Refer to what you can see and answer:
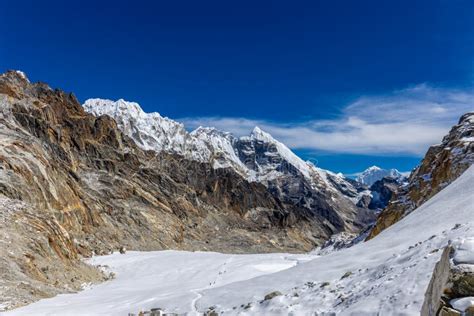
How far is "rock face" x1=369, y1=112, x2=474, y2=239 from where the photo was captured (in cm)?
3822

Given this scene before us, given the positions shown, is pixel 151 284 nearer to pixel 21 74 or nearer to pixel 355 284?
pixel 355 284

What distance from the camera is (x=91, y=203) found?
74188 mm

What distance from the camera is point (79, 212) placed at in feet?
214

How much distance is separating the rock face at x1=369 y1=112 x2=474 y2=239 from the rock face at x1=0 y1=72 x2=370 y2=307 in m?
30.6

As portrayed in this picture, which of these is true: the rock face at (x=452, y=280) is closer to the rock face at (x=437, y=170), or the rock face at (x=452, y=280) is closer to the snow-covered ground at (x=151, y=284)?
the snow-covered ground at (x=151, y=284)

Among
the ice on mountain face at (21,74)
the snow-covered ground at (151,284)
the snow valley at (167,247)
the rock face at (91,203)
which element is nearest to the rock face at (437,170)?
the snow valley at (167,247)

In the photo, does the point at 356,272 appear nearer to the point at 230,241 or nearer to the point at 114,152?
the point at 230,241

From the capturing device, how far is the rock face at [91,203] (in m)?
27.9

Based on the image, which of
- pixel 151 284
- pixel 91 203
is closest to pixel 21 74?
pixel 91 203

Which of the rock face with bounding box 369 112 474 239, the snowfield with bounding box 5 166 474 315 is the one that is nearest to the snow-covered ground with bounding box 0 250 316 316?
the snowfield with bounding box 5 166 474 315

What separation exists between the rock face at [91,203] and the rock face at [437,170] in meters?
30.6

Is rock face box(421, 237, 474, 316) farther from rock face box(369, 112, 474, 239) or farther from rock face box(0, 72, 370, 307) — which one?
rock face box(369, 112, 474, 239)

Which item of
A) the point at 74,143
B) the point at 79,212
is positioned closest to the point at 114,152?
the point at 74,143

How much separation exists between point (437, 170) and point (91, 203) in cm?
5423
